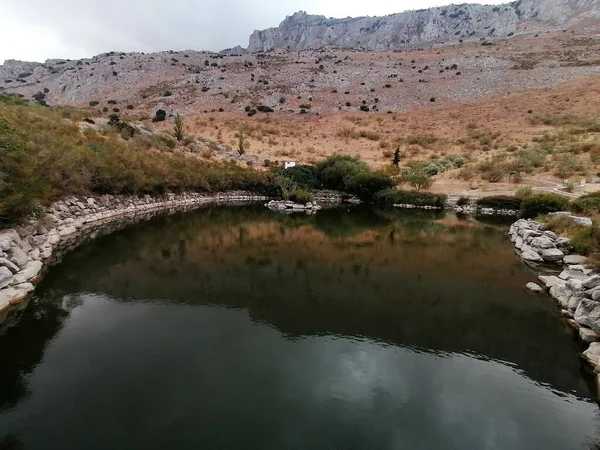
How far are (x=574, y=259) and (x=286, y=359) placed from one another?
642 inches

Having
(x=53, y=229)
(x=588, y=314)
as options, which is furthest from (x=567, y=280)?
(x=53, y=229)

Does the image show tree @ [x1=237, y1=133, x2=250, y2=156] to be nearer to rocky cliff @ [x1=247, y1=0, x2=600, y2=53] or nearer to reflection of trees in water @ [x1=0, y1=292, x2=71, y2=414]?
reflection of trees in water @ [x1=0, y1=292, x2=71, y2=414]

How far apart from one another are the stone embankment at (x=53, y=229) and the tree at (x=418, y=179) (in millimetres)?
22122

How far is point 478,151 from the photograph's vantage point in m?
55.2

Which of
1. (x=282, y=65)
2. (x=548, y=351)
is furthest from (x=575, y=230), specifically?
(x=282, y=65)

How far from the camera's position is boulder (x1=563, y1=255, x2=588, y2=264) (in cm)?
1843

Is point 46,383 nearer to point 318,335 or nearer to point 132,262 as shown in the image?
point 318,335

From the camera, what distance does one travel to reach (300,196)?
39906mm

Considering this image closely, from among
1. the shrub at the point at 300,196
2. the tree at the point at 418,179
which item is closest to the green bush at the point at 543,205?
the tree at the point at 418,179

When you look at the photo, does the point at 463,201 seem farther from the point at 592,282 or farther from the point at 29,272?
the point at 29,272

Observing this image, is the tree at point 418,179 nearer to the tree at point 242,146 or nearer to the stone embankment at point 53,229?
the tree at point 242,146

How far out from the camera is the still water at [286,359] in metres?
7.63

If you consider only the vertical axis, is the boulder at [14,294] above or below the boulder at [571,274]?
below

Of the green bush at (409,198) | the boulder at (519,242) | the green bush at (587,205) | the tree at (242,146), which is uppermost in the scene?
the tree at (242,146)
